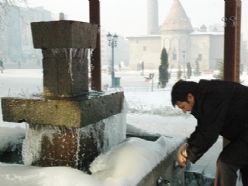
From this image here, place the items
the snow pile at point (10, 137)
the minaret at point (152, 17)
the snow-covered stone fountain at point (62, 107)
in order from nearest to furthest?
the snow-covered stone fountain at point (62, 107) → the snow pile at point (10, 137) → the minaret at point (152, 17)

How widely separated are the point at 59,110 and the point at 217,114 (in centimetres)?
149

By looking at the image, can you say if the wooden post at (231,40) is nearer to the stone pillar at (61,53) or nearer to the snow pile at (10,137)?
the stone pillar at (61,53)

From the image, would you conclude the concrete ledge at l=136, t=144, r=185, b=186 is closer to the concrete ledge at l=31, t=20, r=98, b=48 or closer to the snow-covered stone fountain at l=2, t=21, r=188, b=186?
the snow-covered stone fountain at l=2, t=21, r=188, b=186

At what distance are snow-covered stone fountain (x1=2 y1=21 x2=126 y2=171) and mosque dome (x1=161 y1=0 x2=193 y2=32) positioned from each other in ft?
184

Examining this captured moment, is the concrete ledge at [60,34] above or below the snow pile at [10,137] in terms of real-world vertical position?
above

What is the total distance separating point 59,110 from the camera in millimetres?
3705

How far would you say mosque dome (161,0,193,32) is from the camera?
59000mm

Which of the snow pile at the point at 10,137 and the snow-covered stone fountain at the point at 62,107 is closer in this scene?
the snow-covered stone fountain at the point at 62,107

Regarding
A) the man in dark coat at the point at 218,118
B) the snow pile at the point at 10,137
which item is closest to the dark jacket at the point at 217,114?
the man in dark coat at the point at 218,118

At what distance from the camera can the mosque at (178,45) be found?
58.8 meters

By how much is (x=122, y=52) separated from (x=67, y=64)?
92812 millimetres

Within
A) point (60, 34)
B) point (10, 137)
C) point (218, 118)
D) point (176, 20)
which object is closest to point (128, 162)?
point (218, 118)

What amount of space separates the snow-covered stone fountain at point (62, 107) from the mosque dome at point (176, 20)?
56162 mm

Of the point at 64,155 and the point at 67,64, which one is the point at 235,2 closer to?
the point at 67,64
